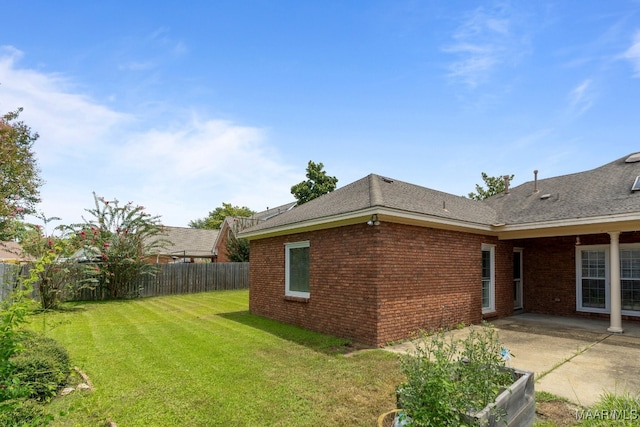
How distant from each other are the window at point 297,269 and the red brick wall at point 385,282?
21 cm

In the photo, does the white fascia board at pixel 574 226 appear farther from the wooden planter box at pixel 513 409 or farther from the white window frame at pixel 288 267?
the wooden planter box at pixel 513 409

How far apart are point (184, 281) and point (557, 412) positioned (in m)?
18.3

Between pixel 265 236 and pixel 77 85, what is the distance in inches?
262

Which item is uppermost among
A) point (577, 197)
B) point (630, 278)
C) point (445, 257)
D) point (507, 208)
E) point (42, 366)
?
point (577, 197)

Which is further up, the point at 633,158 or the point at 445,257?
the point at 633,158

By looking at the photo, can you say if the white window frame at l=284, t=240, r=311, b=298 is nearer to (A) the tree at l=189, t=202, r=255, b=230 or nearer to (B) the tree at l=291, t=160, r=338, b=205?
(B) the tree at l=291, t=160, r=338, b=205

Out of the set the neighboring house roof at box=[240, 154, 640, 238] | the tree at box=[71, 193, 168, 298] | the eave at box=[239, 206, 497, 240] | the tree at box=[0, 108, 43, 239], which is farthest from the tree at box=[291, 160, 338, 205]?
the eave at box=[239, 206, 497, 240]

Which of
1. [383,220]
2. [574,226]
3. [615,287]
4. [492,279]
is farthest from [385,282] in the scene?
[615,287]

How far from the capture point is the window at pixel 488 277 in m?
10.4

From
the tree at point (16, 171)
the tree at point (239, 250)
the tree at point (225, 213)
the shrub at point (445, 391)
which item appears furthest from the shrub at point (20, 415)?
the tree at point (225, 213)

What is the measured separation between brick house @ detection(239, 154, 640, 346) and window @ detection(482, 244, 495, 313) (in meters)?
0.03

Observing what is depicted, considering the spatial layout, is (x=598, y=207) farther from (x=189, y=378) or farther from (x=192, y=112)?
(x=192, y=112)

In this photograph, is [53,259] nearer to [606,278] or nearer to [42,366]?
[42,366]

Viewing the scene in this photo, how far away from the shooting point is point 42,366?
A: 4859 millimetres
